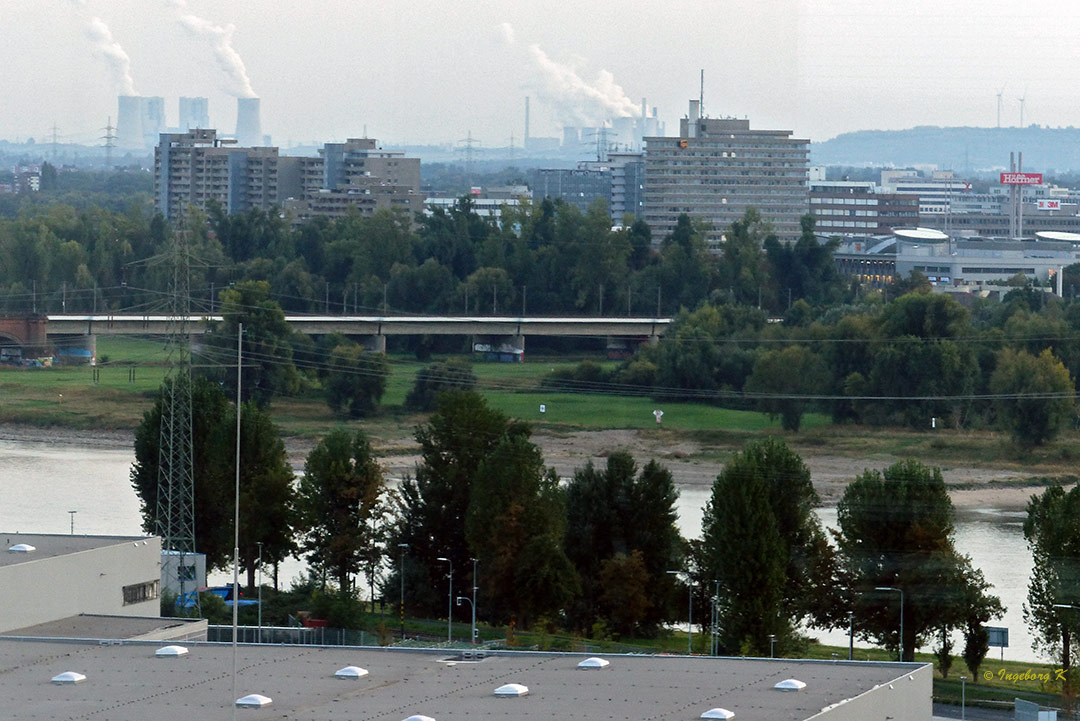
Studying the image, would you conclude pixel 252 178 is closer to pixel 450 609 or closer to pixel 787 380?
pixel 787 380

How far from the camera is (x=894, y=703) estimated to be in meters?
4.18

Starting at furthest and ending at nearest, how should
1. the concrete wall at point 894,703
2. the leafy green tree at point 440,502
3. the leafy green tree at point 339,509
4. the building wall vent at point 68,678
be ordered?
the leafy green tree at point 339,509
the leafy green tree at point 440,502
the building wall vent at point 68,678
the concrete wall at point 894,703

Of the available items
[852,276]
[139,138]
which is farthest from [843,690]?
[139,138]

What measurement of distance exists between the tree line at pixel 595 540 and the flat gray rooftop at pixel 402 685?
329 centimetres

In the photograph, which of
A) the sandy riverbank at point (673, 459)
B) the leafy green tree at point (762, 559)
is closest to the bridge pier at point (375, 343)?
the sandy riverbank at point (673, 459)

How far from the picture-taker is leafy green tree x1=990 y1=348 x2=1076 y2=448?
13891mm

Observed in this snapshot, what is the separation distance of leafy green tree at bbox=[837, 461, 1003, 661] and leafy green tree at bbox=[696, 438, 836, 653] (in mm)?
161

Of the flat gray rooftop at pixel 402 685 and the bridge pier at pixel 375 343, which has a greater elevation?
the bridge pier at pixel 375 343

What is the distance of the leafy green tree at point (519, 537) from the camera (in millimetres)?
8461

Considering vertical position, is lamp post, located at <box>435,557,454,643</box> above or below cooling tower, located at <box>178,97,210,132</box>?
below

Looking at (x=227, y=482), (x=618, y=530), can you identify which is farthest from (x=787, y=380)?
(x=227, y=482)

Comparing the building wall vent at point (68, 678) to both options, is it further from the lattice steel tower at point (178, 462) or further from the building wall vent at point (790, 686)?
the lattice steel tower at point (178, 462)

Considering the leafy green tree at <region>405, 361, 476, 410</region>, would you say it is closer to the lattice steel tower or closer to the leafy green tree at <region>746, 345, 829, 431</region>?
the leafy green tree at <region>746, 345, 829, 431</region>

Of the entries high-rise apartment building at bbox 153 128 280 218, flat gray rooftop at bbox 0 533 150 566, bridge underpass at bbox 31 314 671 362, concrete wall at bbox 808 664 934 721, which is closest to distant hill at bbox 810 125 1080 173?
bridge underpass at bbox 31 314 671 362
